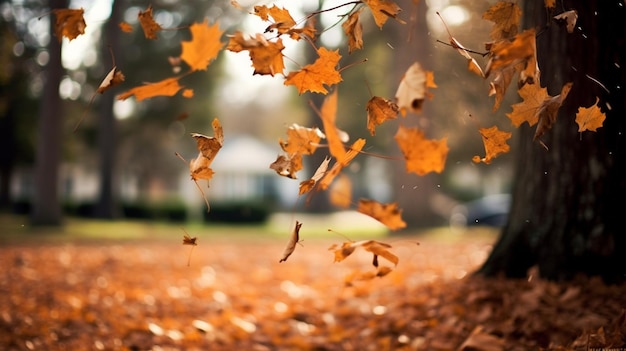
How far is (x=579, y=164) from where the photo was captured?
377cm

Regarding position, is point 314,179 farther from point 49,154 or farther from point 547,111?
point 49,154

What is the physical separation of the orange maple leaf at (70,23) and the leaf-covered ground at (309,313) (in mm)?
1537

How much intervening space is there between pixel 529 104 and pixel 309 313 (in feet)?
8.83

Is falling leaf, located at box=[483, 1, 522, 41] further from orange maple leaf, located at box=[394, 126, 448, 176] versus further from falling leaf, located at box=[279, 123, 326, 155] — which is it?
falling leaf, located at box=[279, 123, 326, 155]

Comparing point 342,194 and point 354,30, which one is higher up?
point 354,30

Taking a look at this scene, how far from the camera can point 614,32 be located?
3543 millimetres

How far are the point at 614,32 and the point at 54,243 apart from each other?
11249 millimetres

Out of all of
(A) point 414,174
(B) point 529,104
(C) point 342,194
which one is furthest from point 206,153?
(A) point 414,174

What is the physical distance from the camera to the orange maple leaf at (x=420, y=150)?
188cm

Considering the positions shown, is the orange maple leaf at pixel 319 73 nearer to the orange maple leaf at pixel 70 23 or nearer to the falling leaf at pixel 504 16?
the falling leaf at pixel 504 16

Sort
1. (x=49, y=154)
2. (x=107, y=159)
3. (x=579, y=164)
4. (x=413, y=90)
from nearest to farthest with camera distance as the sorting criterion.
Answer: (x=413, y=90), (x=579, y=164), (x=49, y=154), (x=107, y=159)

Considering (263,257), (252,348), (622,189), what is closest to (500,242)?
(622,189)

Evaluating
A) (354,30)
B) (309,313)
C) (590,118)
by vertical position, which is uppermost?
(354,30)

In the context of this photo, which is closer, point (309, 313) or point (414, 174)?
point (309, 313)
